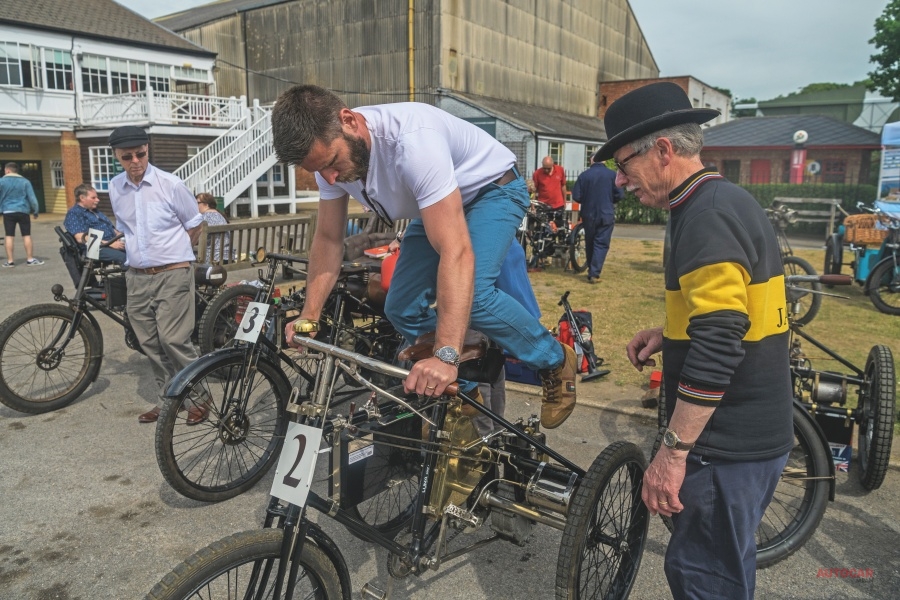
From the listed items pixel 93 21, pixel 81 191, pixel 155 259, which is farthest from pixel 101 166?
pixel 155 259

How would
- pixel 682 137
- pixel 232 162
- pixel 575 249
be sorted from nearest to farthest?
pixel 682 137, pixel 575 249, pixel 232 162

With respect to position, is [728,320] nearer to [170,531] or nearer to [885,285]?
[170,531]

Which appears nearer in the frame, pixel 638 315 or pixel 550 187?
pixel 638 315

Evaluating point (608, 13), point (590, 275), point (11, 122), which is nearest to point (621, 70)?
point (608, 13)

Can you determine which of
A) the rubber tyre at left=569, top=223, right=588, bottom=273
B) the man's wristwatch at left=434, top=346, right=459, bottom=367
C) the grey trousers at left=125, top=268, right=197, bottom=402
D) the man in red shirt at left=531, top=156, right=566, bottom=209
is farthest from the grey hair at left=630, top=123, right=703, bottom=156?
the man in red shirt at left=531, top=156, right=566, bottom=209

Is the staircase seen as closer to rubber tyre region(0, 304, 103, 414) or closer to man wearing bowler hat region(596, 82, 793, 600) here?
rubber tyre region(0, 304, 103, 414)

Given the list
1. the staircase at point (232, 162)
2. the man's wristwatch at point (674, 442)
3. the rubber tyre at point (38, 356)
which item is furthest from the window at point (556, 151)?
the man's wristwatch at point (674, 442)

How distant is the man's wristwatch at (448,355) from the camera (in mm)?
2240

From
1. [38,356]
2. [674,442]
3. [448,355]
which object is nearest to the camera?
[674,442]

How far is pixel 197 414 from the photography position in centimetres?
386

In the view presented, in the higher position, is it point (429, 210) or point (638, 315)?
point (429, 210)

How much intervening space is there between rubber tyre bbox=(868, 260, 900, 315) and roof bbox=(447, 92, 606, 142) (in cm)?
2132

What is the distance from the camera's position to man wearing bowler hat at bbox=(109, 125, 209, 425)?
496 centimetres

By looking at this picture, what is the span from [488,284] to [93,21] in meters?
32.8
